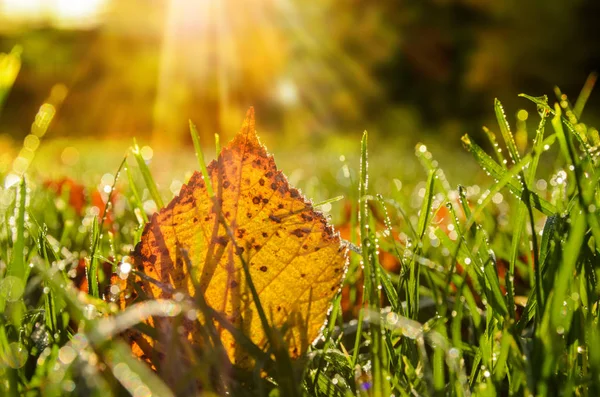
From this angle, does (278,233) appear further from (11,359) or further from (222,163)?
(11,359)

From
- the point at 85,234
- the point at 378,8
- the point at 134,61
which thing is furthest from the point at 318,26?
the point at 85,234

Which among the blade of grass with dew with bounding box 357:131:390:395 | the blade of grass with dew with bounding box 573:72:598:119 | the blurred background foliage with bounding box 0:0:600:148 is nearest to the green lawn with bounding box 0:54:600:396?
the blade of grass with dew with bounding box 357:131:390:395

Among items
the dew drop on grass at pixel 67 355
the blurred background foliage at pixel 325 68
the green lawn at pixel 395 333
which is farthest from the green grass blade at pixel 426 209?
the blurred background foliage at pixel 325 68

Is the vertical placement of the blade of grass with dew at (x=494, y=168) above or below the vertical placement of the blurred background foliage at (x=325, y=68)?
below

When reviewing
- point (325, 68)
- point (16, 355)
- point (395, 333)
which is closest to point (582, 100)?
point (395, 333)

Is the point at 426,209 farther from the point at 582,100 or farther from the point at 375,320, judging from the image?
the point at 582,100

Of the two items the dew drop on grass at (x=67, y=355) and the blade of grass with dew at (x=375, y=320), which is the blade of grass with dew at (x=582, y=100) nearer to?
the blade of grass with dew at (x=375, y=320)
